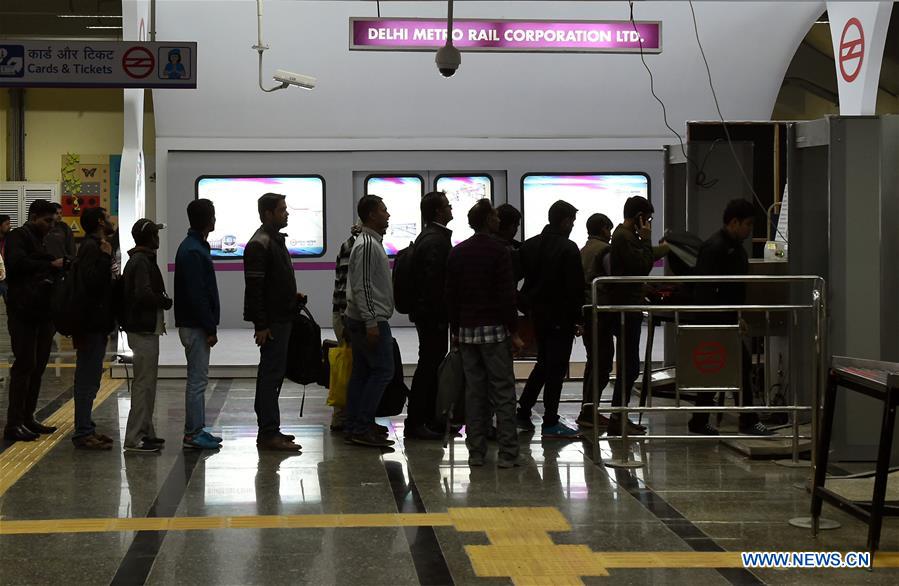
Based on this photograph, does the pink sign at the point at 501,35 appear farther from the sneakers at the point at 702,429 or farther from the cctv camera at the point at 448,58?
the sneakers at the point at 702,429

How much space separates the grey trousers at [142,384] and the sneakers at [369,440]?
1.40 meters

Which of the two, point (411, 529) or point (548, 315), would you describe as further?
point (548, 315)

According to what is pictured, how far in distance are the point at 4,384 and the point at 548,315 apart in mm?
6203

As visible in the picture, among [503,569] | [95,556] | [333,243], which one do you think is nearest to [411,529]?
[503,569]

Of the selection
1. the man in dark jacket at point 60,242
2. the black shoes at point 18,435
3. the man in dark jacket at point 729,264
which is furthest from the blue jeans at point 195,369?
the man in dark jacket at point 60,242

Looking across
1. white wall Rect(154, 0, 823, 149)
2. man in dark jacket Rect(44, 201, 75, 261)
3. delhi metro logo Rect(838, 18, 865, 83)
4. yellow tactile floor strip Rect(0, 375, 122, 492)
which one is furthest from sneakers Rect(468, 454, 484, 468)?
white wall Rect(154, 0, 823, 149)

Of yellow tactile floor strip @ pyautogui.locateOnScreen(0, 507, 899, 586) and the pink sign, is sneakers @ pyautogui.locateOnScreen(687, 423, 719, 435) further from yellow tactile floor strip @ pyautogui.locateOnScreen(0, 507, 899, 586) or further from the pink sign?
the pink sign

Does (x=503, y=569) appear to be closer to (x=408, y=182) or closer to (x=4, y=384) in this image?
(x=4, y=384)

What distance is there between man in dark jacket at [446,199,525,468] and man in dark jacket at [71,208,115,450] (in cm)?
241

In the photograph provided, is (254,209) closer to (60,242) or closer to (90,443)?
(60,242)

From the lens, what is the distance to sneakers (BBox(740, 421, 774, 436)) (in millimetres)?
8195

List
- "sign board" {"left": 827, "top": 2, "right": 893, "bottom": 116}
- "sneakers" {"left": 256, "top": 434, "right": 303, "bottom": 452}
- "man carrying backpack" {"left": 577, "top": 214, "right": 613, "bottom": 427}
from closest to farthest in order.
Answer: "sneakers" {"left": 256, "top": 434, "right": 303, "bottom": 452}, "man carrying backpack" {"left": 577, "top": 214, "right": 613, "bottom": 427}, "sign board" {"left": 827, "top": 2, "right": 893, "bottom": 116}

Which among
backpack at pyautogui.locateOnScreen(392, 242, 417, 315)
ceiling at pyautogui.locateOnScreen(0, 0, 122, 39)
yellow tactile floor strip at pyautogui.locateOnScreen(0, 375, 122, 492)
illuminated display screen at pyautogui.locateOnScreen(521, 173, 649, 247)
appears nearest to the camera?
yellow tactile floor strip at pyautogui.locateOnScreen(0, 375, 122, 492)

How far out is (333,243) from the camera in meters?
16.5
